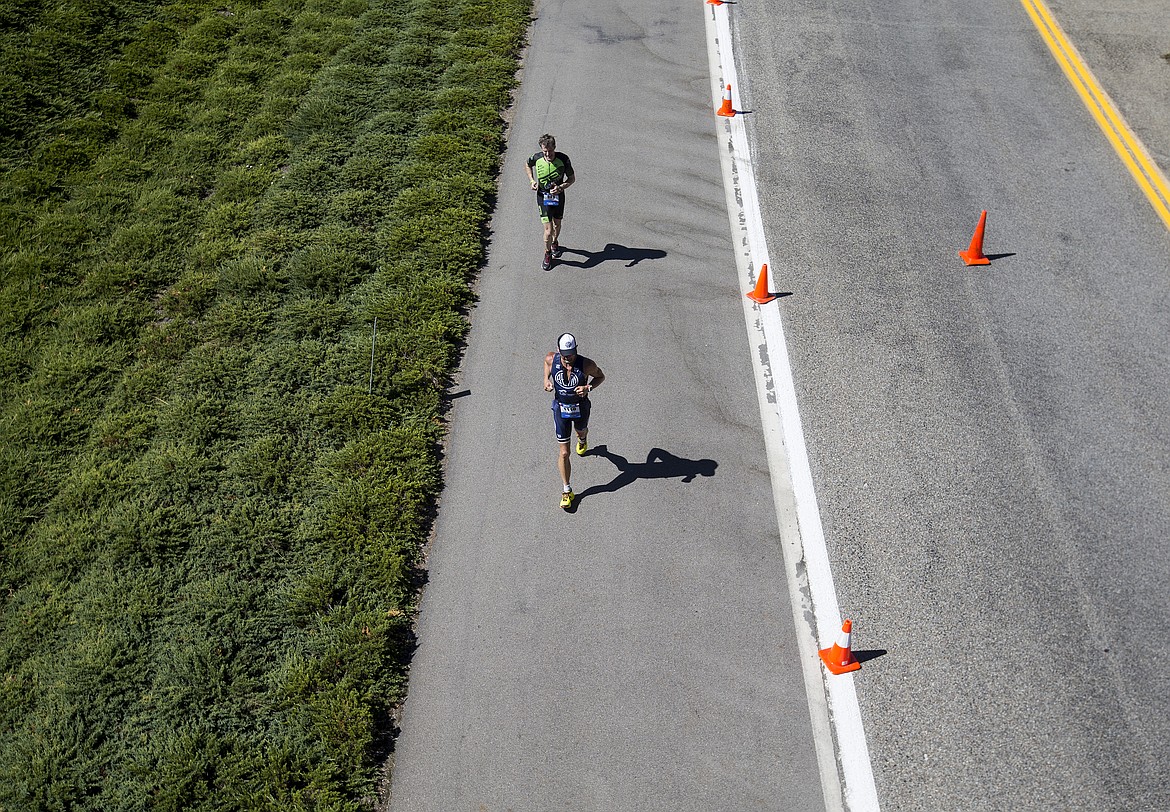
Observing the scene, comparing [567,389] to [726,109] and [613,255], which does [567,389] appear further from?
[726,109]

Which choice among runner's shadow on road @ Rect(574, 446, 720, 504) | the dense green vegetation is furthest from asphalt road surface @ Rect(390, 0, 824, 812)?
the dense green vegetation

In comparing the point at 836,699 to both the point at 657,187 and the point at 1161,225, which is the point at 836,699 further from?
the point at 1161,225

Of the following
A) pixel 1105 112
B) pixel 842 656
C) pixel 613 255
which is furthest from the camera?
pixel 1105 112

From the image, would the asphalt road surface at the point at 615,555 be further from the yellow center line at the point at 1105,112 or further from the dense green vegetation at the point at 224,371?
the yellow center line at the point at 1105,112

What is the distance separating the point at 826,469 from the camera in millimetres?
9859

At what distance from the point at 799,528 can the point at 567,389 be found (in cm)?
259

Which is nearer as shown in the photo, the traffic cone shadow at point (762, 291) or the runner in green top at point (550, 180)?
the traffic cone shadow at point (762, 291)

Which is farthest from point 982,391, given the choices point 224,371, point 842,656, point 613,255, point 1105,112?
point 224,371

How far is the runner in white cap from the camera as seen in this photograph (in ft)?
30.3

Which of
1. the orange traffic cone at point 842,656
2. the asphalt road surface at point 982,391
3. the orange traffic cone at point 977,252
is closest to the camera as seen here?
the asphalt road surface at point 982,391

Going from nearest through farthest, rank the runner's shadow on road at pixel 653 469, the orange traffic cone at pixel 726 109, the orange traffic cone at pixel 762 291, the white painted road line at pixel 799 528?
the white painted road line at pixel 799 528
the runner's shadow on road at pixel 653 469
the orange traffic cone at pixel 762 291
the orange traffic cone at pixel 726 109

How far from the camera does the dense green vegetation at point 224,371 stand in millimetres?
7809

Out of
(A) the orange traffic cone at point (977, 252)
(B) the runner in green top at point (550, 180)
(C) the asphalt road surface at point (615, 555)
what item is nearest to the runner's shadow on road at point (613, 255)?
(C) the asphalt road surface at point (615, 555)

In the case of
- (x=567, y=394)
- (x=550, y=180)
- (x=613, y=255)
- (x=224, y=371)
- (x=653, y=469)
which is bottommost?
(x=224, y=371)
